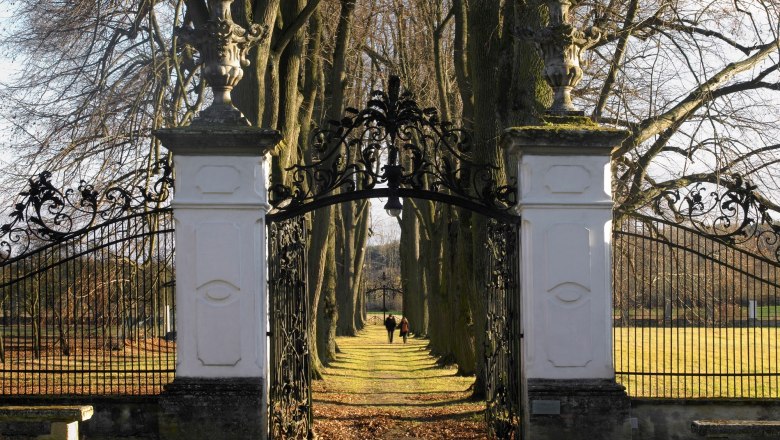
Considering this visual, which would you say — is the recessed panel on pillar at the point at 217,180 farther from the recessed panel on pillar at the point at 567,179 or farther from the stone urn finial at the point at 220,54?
the recessed panel on pillar at the point at 567,179

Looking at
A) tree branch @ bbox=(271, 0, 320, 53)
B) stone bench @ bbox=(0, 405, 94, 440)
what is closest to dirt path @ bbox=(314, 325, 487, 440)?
stone bench @ bbox=(0, 405, 94, 440)

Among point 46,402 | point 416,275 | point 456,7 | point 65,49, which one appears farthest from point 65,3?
point 416,275

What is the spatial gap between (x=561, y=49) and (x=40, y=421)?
20.1 feet

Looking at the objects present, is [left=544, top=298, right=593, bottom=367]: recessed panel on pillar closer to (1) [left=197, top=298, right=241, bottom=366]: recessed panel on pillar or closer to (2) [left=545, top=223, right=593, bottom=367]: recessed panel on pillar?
(2) [left=545, top=223, right=593, bottom=367]: recessed panel on pillar

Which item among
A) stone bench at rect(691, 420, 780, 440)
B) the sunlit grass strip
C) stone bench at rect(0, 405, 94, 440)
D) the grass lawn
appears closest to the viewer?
stone bench at rect(691, 420, 780, 440)

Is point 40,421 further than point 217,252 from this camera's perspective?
No

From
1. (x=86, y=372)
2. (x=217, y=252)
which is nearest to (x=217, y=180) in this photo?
(x=217, y=252)

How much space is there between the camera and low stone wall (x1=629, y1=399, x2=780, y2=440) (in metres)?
10.0

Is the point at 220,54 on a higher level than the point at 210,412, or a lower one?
higher

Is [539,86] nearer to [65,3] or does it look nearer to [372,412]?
[372,412]

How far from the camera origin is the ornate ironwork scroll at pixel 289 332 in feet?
31.3

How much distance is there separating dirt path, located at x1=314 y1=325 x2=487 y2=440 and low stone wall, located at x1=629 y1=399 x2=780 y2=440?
104 inches

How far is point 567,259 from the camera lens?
360 inches

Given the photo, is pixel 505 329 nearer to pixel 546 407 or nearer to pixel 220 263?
pixel 546 407
